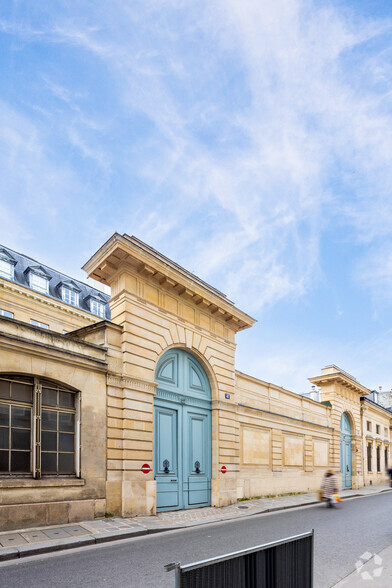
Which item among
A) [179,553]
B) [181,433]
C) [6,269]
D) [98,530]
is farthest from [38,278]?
[179,553]

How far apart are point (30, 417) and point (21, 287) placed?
16899 millimetres

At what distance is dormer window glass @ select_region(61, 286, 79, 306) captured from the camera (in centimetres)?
2902

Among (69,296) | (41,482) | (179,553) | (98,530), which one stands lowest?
(98,530)

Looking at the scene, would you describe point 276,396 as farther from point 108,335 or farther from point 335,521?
point 108,335

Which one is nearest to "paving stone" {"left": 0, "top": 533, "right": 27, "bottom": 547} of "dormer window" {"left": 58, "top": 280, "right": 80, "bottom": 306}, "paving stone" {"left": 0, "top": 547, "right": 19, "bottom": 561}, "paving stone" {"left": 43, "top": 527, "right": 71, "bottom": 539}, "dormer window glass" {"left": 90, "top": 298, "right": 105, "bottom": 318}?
"paving stone" {"left": 0, "top": 547, "right": 19, "bottom": 561}

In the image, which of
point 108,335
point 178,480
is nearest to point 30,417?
point 108,335

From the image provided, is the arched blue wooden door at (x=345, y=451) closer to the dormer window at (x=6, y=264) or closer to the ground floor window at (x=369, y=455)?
the ground floor window at (x=369, y=455)

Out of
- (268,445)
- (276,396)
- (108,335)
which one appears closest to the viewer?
(108,335)

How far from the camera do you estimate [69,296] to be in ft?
96.7

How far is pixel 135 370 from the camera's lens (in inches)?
485

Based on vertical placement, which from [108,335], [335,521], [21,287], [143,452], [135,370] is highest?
[21,287]

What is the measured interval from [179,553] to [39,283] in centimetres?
2230

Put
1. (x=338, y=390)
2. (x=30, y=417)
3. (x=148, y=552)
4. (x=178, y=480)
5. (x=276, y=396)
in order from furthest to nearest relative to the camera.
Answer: (x=338, y=390)
(x=276, y=396)
(x=178, y=480)
(x=30, y=417)
(x=148, y=552)

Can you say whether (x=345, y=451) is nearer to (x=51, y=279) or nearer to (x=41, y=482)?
(x=51, y=279)
